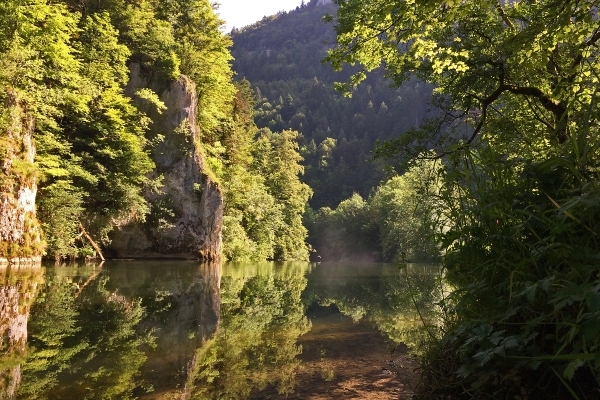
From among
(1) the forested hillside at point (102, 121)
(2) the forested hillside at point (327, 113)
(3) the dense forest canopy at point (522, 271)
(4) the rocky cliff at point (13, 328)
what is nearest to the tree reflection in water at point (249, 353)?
(4) the rocky cliff at point (13, 328)

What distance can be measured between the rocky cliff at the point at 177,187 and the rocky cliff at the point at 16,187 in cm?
822

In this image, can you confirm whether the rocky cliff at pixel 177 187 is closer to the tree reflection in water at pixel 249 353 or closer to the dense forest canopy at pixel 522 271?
the tree reflection in water at pixel 249 353

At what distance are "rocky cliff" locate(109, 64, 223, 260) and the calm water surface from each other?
1654 cm

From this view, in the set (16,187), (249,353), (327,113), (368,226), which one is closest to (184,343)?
(249,353)

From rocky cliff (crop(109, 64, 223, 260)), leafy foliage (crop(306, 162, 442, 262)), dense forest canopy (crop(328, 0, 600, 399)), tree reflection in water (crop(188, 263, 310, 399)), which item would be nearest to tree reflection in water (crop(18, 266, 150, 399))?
tree reflection in water (crop(188, 263, 310, 399))

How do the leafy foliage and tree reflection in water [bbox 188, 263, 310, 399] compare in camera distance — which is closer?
tree reflection in water [bbox 188, 263, 310, 399]

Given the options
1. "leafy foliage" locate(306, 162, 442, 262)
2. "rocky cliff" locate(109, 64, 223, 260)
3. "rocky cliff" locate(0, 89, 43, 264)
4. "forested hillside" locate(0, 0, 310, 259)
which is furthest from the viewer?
"leafy foliage" locate(306, 162, 442, 262)

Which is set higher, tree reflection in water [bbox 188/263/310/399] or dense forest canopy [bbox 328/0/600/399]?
dense forest canopy [bbox 328/0/600/399]

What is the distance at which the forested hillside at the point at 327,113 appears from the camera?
116m

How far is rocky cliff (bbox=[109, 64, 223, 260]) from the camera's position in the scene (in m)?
25.4

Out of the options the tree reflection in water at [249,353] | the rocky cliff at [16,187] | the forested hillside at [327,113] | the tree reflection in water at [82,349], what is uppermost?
the forested hillside at [327,113]

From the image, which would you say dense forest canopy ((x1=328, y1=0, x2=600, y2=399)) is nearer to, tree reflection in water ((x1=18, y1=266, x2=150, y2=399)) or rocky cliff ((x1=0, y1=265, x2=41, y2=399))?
tree reflection in water ((x1=18, y1=266, x2=150, y2=399))

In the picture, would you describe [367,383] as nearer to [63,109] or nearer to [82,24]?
[63,109]

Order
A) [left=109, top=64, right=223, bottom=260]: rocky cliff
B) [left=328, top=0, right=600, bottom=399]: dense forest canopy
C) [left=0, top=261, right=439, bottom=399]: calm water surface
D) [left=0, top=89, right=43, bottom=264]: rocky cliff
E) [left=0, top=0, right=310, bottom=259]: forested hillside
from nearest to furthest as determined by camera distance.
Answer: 1. [left=328, top=0, right=600, bottom=399]: dense forest canopy
2. [left=0, top=261, right=439, bottom=399]: calm water surface
3. [left=0, top=89, right=43, bottom=264]: rocky cliff
4. [left=0, top=0, right=310, bottom=259]: forested hillside
5. [left=109, top=64, right=223, bottom=260]: rocky cliff
